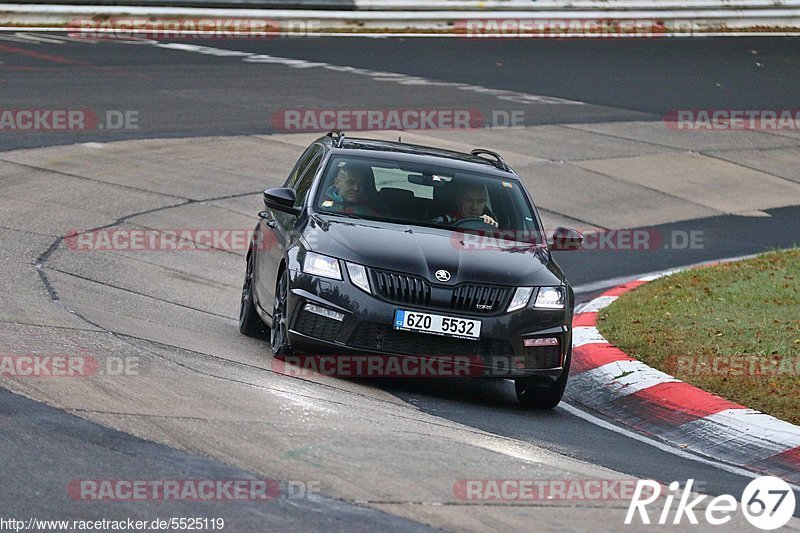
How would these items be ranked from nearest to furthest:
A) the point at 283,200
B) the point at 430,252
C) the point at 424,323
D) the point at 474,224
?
the point at 424,323 → the point at 430,252 → the point at 283,200 → the point at 474,224

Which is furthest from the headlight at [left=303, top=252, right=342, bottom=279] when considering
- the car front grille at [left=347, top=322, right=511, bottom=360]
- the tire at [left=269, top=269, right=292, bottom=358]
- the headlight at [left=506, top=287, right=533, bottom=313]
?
the headlight at [left=506, top=287, right=533, bottom=313]

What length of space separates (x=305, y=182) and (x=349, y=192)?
0.66 metres

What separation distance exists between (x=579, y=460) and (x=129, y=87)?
1607 centimetres

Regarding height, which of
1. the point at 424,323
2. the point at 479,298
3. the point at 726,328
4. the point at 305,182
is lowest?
the point at 726,328

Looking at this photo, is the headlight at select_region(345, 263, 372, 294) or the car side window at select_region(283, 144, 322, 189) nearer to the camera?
the headlight at select_region(345, 263, 372, 294)

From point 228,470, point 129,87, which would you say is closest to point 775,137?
point 129,87

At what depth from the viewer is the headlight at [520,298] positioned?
8922mm

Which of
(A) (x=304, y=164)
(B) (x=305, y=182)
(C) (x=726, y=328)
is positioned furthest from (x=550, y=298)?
(A) (x=304, y=164)

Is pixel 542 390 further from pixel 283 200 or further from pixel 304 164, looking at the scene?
pixel 304 164

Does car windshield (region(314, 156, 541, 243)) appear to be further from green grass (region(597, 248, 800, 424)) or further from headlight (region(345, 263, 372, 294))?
green grass (region(597, 248, 800, 424))

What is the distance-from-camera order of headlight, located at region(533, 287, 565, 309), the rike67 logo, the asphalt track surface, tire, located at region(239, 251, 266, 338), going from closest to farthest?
the asphalt track surface, the rike67 logo, headlight, located at region(533, 287, 565, 309), tire, located at region(239, 251, 266, 338)

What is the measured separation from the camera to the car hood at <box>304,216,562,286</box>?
29.2 ft

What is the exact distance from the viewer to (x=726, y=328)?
11148 mm

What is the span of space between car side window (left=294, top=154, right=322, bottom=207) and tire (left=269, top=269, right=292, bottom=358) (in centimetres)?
90
